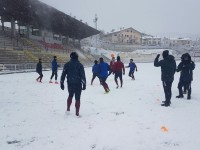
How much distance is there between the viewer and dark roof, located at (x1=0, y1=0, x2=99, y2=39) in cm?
3594

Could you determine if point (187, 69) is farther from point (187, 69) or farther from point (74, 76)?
point (74, 76)

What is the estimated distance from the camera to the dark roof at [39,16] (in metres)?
35.9

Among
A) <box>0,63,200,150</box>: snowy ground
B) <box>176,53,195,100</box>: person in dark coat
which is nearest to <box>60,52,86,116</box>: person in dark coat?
<box>0,63,200,150</box>: snowy ground

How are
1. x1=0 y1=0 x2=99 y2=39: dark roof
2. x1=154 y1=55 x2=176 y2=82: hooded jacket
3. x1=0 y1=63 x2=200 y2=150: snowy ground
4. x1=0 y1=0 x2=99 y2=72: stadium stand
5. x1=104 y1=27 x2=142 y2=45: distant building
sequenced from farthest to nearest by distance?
x1=104 y1=27 x2=142 y2=45: distant building
x1=0 y1=0 x2=99 y2=39: dark roof
x1=0 y1=0 x2=99 y2=72: stadium stand
x1=154 y1=55 x2=176 y2=82: hooded jacket
x1=0 y1=63 x2=200 y2=150: snowy ground

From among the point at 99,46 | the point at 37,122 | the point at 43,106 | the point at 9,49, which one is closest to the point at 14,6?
the point at 9,49

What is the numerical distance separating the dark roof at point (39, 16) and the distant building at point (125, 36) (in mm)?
58875

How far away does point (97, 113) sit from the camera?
8.61 m

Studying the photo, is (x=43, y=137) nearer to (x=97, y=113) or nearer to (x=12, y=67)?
(x=97, y=113)

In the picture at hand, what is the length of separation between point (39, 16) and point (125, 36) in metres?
81.4

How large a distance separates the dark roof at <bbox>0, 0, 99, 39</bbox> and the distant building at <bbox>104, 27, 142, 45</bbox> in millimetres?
58875

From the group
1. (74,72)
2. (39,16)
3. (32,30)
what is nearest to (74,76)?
(74,72)

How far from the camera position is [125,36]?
12088cm

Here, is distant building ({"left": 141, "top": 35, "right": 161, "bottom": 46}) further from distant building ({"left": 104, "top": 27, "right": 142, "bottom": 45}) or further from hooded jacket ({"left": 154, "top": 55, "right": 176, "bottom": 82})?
hooded jacket ({"left": 154, "top": 55, "right": 176, "bottom": 82})

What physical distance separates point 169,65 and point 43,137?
5.52 metres
